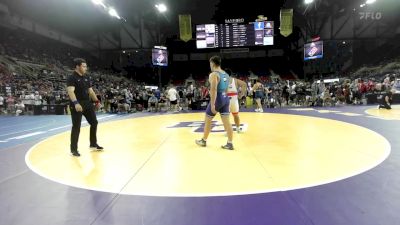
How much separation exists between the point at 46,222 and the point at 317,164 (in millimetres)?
3148

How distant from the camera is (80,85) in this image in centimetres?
480

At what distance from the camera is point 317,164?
379 cm

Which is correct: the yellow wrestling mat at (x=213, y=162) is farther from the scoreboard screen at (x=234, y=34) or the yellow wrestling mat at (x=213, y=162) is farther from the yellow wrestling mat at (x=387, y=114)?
the scoreboard screen at (x=234, y=34)

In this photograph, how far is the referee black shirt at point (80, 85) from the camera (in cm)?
470

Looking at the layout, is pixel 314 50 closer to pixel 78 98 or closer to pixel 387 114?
pixel 387 114

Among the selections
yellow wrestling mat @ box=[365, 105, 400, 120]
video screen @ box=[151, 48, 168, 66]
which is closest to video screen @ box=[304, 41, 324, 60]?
yellow wrestling mat @ box=[365, 105, 400, 120]

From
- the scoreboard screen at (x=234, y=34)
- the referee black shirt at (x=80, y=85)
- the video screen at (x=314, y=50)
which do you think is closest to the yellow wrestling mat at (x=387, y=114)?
the referee black shirt at (x=80, y=85)

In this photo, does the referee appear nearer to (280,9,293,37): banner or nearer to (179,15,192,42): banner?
(179,15,192,42): banner

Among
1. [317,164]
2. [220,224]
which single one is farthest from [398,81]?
[220,224]

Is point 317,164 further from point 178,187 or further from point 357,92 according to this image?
point 357,92

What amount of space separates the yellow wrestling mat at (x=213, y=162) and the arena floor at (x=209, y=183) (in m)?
0.01

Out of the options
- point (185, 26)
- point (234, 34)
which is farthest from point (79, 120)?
point (234, 34)

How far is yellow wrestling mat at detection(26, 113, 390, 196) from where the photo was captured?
3.16 m

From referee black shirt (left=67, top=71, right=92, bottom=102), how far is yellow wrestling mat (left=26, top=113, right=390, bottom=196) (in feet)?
3.19
